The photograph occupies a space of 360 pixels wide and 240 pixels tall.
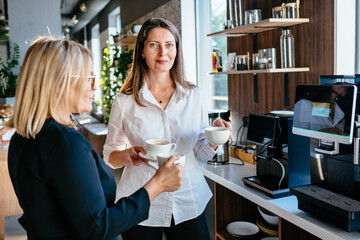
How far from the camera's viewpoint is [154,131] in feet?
5.58

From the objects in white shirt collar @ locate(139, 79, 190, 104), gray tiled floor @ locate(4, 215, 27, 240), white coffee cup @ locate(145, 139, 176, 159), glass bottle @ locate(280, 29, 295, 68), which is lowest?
gray tiled floor @ locate(4, 215, 27, 240)

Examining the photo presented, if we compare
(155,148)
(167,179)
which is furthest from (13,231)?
(167,179)

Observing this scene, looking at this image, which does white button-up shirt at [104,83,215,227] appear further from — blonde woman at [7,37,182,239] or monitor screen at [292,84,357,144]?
blonde woman at [7,37,182,239]

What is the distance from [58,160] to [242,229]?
5.86 feet

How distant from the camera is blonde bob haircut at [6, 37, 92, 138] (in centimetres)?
99

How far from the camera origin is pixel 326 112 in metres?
1.56

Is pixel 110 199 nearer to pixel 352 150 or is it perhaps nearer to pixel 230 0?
pixel 352 150

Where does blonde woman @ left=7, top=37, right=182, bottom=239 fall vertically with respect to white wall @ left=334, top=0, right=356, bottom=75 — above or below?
below

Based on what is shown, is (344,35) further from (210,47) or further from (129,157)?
(210,47)

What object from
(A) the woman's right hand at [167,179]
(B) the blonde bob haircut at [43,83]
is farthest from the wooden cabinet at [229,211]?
(B) the blonde bob haircut at [43,83]

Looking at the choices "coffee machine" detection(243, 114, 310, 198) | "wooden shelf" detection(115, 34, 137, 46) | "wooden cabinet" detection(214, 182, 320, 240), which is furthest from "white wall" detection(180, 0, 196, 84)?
"coffee machine" detection(243, 114, 310, 198)

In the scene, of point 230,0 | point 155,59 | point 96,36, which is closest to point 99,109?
point 96,36

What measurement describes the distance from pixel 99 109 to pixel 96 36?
2320 millimetres

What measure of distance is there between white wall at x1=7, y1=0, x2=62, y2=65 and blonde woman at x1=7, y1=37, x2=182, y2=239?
15.3 feet
